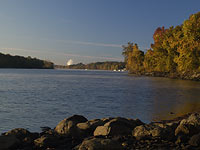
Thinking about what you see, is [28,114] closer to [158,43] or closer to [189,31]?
[189,31]

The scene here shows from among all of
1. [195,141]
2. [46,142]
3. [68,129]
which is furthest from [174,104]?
[46,142]

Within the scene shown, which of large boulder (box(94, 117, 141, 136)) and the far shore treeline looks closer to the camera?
large boulder (box(94, 117, 141, 136))

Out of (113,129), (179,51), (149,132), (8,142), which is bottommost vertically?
(8,142)

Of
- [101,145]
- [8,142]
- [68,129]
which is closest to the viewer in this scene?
[101,145]

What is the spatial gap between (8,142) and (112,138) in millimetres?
4189

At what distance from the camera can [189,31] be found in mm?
61625

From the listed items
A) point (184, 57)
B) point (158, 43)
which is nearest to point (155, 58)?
point (158, 43)

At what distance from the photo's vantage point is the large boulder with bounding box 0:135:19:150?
8.99 metres

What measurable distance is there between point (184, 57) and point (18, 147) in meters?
60.1

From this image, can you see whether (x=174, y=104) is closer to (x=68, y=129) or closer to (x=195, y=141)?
(x=68, y=129)

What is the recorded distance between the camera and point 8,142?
9125mm

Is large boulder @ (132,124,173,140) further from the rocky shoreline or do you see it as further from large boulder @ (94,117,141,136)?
large boulder @ (94,117,141,136)

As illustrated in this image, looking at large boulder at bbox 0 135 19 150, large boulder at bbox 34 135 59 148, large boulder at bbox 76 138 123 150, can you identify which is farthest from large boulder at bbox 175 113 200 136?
large boulder at bbox 0 135 19 150

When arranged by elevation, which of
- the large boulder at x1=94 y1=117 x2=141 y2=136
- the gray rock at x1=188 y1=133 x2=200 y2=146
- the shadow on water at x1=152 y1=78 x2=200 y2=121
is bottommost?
the shadow on water at x1=152 y1=78 x2=200 y2=121
